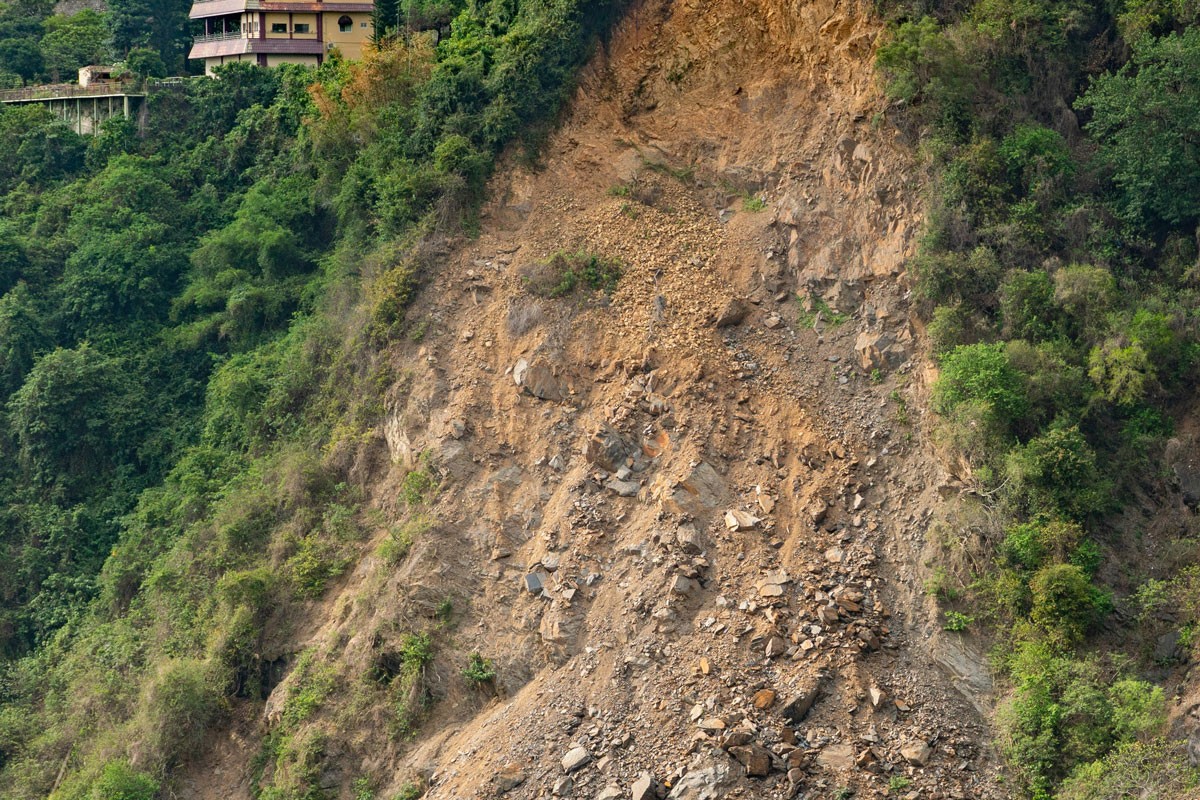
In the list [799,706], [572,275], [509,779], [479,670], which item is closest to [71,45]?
[572,275]

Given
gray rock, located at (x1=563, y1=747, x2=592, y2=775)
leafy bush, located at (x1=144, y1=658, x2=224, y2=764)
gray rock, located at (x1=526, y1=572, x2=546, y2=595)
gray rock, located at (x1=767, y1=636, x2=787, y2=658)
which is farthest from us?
leafy bush, located at (x1=144, y1=658, x2=224, y2=764)

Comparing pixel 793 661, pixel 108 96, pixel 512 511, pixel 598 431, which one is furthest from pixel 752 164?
pixel 108 96

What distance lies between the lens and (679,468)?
21703 mm

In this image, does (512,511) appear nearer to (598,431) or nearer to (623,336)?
(598,431)

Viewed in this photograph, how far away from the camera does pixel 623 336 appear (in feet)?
77.4

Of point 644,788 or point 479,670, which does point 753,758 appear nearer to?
point 644,788

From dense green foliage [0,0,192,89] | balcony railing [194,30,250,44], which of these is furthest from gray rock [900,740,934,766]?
dense green foliage [0,0,192,89]

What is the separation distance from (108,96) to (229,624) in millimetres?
19117

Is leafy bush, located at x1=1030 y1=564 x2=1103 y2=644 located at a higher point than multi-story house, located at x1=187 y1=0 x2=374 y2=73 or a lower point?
lower

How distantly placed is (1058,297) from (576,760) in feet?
31.3

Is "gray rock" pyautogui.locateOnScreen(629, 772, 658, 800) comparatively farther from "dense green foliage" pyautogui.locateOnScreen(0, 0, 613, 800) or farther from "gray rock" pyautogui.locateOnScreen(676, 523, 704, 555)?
"dense green foliage" pyautogui.locateOnScreen(0, 0, 613, 800)

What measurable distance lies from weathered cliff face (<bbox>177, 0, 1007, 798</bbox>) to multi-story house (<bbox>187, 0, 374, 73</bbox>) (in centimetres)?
1257

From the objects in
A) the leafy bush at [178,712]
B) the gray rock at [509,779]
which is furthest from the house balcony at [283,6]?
the gray rock at [509,779]

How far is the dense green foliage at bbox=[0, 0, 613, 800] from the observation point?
77.9ft
